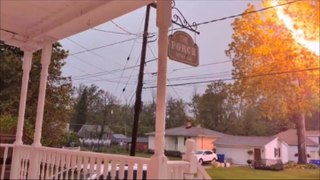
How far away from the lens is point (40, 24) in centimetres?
358

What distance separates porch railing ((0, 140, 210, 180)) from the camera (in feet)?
7.36

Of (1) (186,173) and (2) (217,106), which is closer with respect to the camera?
(1) (186,173)

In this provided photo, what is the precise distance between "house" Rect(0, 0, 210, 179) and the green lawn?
105 cm

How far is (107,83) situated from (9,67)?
9.17 feet

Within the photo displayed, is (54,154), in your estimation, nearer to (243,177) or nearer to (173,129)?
(173,129)

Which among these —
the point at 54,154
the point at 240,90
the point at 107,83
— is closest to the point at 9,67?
the point at 107,83

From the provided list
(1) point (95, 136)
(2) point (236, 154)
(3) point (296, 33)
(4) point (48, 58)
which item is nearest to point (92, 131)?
(1) point (95, 136)

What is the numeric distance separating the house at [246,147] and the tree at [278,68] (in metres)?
0.30

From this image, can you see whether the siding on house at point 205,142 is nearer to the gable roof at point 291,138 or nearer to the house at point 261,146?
the house at point 261,146

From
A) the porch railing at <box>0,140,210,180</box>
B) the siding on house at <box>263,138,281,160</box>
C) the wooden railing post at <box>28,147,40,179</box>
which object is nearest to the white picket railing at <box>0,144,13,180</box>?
the porch railing at <box>0,140,210,180</box>

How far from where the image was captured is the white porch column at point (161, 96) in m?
2.09

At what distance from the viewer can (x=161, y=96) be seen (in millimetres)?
2225

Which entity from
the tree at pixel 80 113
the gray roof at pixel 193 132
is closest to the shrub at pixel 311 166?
the gray roof at pixel 193 132

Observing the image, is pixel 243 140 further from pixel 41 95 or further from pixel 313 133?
pixel 41 95
